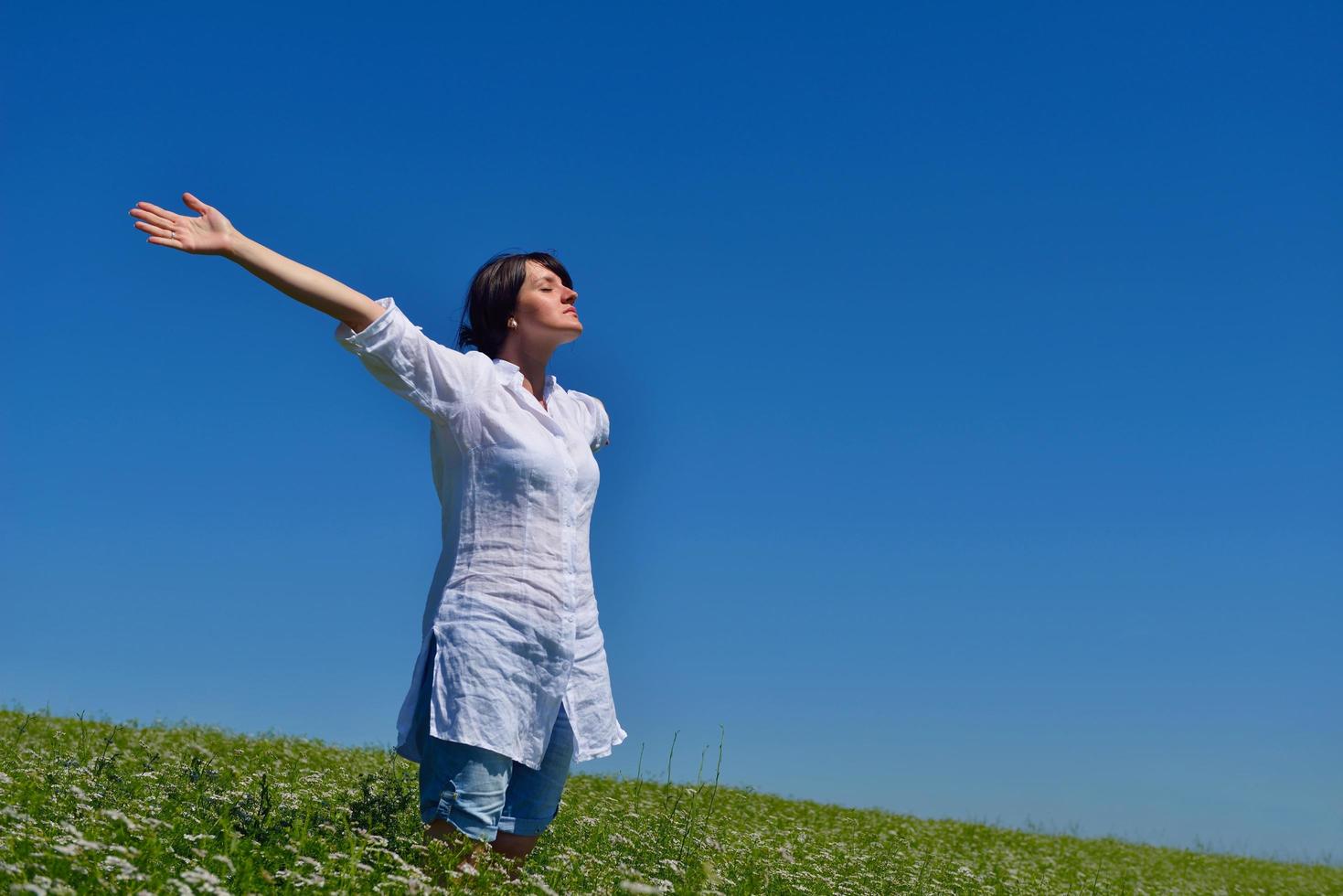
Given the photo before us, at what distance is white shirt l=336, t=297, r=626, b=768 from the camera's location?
4805 mm

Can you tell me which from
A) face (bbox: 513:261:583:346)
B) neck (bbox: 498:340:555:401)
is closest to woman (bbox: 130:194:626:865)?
neck (bbox: 498:340:555:401)

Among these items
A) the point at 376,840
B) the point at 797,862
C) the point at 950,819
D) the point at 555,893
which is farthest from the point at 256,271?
the point at 950,819

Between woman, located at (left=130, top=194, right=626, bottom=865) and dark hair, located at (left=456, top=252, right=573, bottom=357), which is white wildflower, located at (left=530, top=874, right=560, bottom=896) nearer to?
woman, located at (left=130, top=194, right=626, bottom=865)

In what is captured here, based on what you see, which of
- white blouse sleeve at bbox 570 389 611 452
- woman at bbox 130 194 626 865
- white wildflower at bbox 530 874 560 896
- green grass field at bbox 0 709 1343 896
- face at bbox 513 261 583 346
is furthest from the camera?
white blouse sleeve at bbox 570 389 611 452

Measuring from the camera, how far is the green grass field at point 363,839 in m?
4.53

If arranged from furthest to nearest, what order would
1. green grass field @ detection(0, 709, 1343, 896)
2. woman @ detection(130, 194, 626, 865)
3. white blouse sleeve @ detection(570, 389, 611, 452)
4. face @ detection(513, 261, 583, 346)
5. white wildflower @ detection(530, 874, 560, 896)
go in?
white blouse sleeve @ detection(570, 389, 611, 452)
face @ detection(513, 261, 583, 346)
woman @ detection(130, 194, 626, 865)
green grass field @ detection(0, 709, 1343, 896)
white wildflower @ detection(530, 874, 560, 896)

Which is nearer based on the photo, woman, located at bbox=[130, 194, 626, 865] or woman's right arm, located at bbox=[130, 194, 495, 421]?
woman's right arm, located at bbox=[130, 194, 495, 421]

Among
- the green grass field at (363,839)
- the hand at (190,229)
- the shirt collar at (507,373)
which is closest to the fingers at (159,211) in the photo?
the hand at (190,229)

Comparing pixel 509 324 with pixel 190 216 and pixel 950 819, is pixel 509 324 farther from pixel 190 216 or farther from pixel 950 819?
pixel 950 819

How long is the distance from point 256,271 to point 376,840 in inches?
96.4

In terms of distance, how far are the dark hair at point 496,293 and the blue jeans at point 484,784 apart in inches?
70.8

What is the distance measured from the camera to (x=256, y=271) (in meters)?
4.66

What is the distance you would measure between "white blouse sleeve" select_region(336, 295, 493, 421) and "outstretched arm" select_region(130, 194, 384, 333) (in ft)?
0.50

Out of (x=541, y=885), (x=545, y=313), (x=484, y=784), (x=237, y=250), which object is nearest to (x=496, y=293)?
(x=545, y=313)
